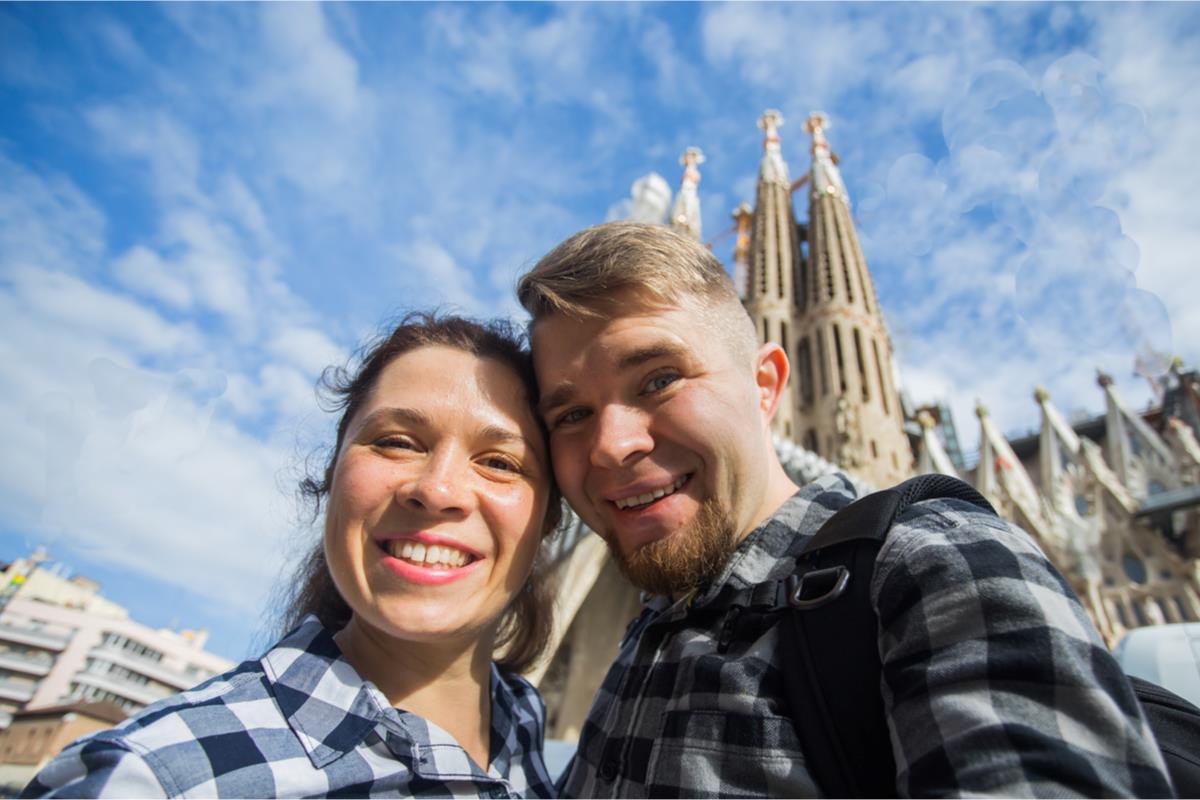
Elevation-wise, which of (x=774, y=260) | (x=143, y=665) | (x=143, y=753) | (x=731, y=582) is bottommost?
(x=143, y=753)

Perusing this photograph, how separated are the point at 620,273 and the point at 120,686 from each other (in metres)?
56.0

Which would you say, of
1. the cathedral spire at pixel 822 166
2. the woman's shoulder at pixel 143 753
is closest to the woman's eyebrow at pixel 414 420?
the woman's shoulder at pixel 143 753

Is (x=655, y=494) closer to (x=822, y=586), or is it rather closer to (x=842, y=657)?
(x=822, y=586)

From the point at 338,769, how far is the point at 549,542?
4.57 feet

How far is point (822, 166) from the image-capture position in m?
31.5

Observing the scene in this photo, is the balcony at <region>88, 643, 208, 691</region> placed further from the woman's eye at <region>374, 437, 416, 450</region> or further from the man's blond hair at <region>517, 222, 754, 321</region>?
the man's blond hair at <region>517, 222, 754, 321</region>

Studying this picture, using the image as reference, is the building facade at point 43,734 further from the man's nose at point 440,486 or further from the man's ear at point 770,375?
the man's ear at point 770,375

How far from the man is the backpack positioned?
0.03m

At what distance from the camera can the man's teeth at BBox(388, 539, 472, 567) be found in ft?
5.24

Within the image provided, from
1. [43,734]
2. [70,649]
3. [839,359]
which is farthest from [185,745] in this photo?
[70,649]

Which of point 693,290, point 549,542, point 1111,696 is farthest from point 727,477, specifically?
point 549,542

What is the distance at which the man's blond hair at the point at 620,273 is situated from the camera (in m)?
1.79

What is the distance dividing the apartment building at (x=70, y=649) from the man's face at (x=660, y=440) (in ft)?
151

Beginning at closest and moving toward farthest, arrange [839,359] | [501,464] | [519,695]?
[501,464], [519,695], [839,359]
